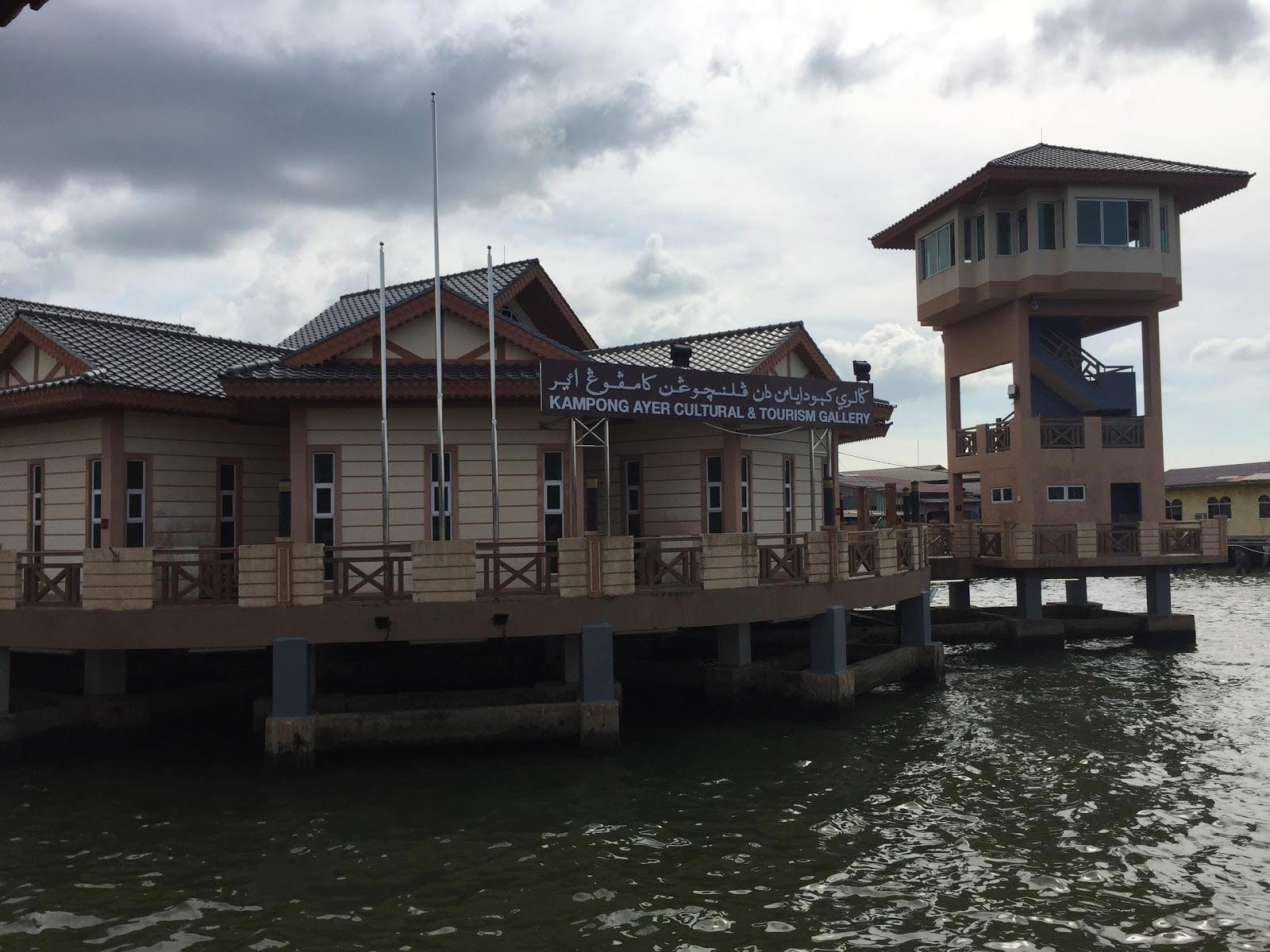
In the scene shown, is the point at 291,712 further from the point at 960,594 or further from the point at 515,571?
the point at 960,594

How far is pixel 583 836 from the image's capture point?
1210 centimetres

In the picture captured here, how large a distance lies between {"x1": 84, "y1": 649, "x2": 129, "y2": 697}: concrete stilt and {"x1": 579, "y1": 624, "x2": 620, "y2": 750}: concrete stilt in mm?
8556

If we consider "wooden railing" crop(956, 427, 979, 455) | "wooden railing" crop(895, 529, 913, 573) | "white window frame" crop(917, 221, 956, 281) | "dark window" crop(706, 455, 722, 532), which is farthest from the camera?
Result: "wooden railing" crop(956, 427, 979, 455)

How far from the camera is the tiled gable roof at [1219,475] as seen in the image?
61.6 metres

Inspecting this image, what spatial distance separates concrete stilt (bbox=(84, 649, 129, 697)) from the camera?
55.5ft

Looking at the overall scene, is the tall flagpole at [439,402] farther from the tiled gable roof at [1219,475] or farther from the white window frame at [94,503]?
the tiled gable roof at [1219,475]

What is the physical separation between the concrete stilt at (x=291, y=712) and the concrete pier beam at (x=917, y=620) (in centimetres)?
1402

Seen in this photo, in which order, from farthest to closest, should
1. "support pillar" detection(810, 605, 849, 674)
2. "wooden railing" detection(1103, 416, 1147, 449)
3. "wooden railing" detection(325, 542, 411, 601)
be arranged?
"wooden railing" detection(1103, 416, 1147, 449) → "support pillar" detection(810, 605, 849, 674) → "wooden railing" detection(325, 542, 411, 601)

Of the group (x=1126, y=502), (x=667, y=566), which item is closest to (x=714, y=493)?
(x=667, y=566)

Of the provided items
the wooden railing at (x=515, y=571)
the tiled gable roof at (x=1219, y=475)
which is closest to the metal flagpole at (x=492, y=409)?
the wooden railing at (x=515, y=571)

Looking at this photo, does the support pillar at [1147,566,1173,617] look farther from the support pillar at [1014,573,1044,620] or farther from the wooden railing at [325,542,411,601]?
the wooden railing at [325,542,411,601]

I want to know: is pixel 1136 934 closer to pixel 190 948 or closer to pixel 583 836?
pixel 583 836

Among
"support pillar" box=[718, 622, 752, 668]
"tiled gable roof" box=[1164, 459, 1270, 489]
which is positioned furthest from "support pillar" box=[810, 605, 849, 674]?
"tiled gable roof" box=[1164, 459, 1270, 489]

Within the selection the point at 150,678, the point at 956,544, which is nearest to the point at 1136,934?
the point at 150,678
